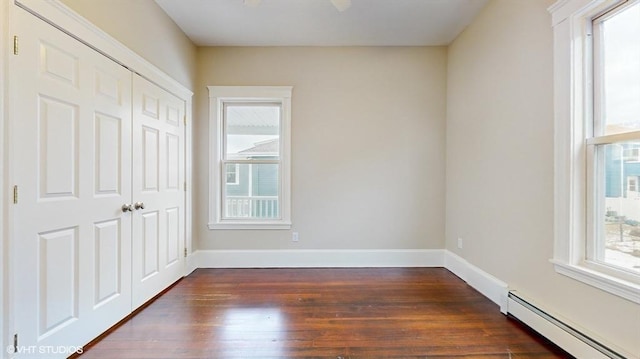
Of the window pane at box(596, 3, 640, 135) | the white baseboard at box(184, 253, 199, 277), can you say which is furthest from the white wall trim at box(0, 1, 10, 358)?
the window pane at box(596, 3, 640, 135)

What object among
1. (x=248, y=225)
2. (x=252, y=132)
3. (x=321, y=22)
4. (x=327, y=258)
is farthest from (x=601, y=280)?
(x=252, y=132)

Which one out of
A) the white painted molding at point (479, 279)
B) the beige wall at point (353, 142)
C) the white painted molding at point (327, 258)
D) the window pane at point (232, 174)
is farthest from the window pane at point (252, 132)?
the white painted molding at point (479, 279)

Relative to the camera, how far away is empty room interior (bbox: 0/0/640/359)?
1.60 metres

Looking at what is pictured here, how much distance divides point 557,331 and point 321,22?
3.24 meters

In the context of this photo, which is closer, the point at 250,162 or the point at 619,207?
the point at 619,207

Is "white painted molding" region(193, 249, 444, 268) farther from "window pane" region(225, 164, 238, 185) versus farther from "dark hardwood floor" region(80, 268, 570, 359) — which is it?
"window pane" region(225, 164, 238, 185)

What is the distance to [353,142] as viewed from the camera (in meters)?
3.55

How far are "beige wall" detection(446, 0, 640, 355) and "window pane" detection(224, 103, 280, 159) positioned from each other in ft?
7.25

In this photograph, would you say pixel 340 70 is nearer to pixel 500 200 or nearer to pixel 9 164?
pixel 500 200

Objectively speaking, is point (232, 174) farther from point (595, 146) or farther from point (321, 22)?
point (595, 146)

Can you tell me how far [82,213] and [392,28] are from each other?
Result: 127 inches

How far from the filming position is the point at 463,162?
3182 mm

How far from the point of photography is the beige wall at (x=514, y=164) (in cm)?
180

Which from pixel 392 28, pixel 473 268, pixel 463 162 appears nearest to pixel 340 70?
pixel 392 28
